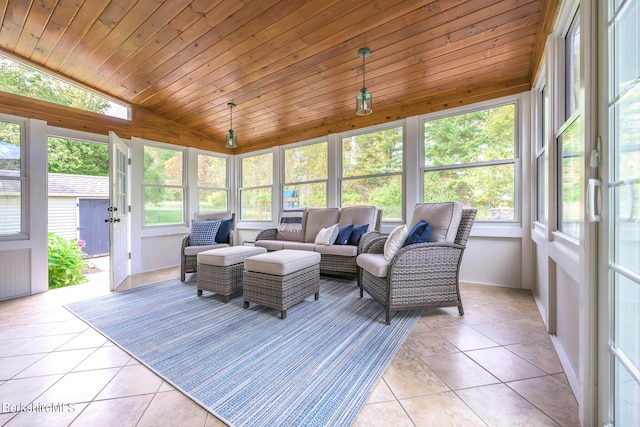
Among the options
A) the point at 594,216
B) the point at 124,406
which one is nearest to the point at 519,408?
the point at 594,216

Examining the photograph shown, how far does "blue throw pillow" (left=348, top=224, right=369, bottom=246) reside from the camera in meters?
3.49

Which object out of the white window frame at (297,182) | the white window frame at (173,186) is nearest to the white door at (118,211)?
the white window frame at (173,186)

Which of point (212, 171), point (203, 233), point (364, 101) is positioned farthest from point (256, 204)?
point (364, 101)

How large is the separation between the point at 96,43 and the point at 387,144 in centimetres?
368

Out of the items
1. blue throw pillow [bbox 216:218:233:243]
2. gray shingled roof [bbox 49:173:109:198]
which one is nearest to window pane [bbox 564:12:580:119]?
blue throw pillow [bbox 216:218:233:243]

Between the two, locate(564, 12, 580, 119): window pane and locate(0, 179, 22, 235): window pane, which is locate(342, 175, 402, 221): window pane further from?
locate(0, 179, 22, 235): window pane

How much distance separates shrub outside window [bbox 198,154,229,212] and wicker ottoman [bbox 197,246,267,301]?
8.76 ft

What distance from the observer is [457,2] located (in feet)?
6.55

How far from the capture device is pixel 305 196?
16.3 ft

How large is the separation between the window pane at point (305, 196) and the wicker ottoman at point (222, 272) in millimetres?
2180

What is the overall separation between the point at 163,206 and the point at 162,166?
71 cm

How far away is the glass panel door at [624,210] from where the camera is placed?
0.89m

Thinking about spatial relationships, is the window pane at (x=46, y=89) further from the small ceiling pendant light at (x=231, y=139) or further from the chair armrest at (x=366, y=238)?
the chair armrest at (x=366, y=238)

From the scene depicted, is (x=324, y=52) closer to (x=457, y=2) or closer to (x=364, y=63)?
(x=364, y=63)
